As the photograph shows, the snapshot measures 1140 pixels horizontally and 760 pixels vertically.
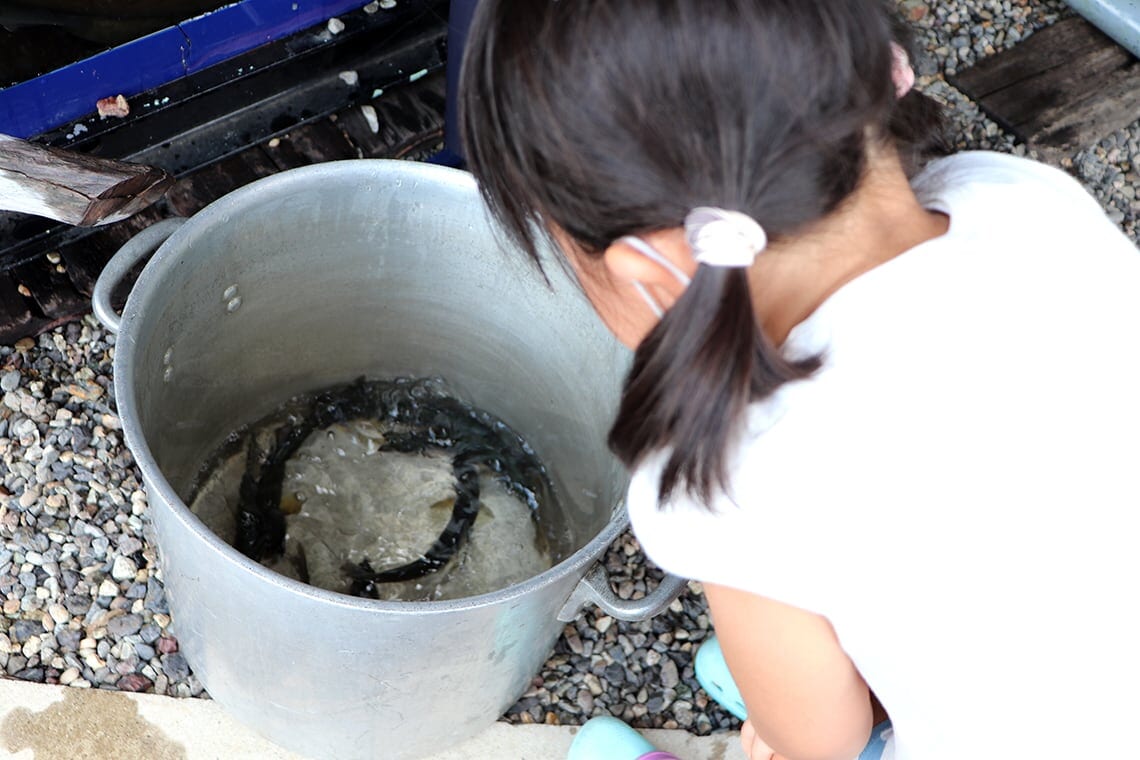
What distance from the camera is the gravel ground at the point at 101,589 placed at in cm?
150

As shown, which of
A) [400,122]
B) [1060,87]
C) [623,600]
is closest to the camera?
[623,600]

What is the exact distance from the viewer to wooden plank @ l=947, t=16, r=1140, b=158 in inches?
89.6

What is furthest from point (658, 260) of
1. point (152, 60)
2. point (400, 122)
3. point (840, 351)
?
point (400, 122)

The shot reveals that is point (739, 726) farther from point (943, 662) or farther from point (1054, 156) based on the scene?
point (1054, 156)

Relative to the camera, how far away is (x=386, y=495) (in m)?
1.67

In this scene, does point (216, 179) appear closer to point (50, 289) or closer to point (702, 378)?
point (50, 289)

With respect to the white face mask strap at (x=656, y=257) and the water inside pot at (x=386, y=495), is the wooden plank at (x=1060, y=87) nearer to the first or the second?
the water inside pot at (x=386, y=495)

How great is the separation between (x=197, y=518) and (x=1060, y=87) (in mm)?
1978

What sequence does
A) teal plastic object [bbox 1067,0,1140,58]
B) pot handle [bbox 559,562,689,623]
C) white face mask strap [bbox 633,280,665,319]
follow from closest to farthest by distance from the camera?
1. white face mask strap [bbox 633,280,665,319]
2. pot handle [bbox 559,562,689,623]
3. teal plastic object [bbox 1067,0,1140,58]

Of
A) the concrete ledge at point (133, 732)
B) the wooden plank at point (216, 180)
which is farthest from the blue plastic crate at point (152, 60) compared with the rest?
the concrete ledge at point (133, 732)

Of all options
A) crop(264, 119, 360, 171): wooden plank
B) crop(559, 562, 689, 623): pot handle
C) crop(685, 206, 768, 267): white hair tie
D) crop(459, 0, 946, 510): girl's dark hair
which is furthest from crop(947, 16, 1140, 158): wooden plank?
crop(685, 206, 768, 267): white hair tie

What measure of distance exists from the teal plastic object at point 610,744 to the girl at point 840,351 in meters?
0.53

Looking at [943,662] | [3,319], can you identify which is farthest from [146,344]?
[943,662]

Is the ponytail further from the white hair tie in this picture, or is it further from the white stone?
the white stone
